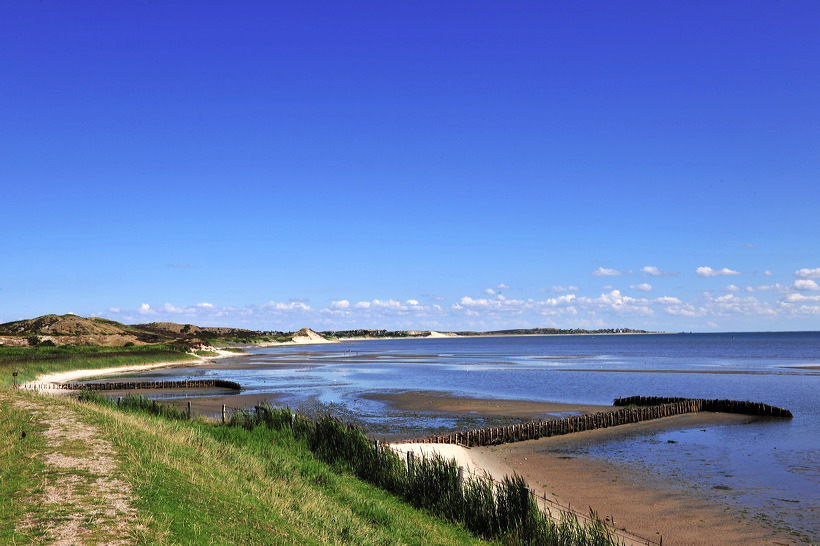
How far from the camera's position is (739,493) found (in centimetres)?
2389

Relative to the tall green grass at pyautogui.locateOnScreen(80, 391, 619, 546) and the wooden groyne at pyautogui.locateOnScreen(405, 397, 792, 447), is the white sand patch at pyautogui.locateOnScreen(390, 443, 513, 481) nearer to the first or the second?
the wooden groyne at pyautogui.locateOnScreen(405, 397, 792, 447)

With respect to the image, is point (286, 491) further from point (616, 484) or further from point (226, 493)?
point (616, 484)

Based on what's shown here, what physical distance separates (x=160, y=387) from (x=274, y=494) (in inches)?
2153

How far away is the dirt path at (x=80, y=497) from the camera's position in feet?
38.3

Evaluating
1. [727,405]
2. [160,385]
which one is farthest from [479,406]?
[160,385]

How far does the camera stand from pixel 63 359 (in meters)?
83.4

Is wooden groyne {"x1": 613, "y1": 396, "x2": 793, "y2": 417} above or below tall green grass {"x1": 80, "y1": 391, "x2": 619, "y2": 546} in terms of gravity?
below

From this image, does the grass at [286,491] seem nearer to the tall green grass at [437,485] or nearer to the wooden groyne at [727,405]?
the tall green grass at [437,485]

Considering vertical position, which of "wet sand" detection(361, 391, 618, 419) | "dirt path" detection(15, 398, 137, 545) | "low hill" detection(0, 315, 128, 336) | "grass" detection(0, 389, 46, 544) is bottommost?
"wet sand" detection(361, 391, 618, 419)

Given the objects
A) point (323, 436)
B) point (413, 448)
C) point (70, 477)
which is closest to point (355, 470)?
point (323, 436)

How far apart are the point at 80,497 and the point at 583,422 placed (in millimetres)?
32192

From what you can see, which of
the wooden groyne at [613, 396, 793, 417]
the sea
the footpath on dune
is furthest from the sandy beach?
the footpath on dune

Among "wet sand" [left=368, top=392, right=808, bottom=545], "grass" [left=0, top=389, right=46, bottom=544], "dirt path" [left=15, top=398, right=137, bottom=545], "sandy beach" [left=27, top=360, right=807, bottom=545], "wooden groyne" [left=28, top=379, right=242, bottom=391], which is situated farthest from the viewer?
"wooden groyne" [left=28, top=379, right=242, bottom=391]

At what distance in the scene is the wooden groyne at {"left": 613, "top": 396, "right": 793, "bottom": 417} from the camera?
147ft
